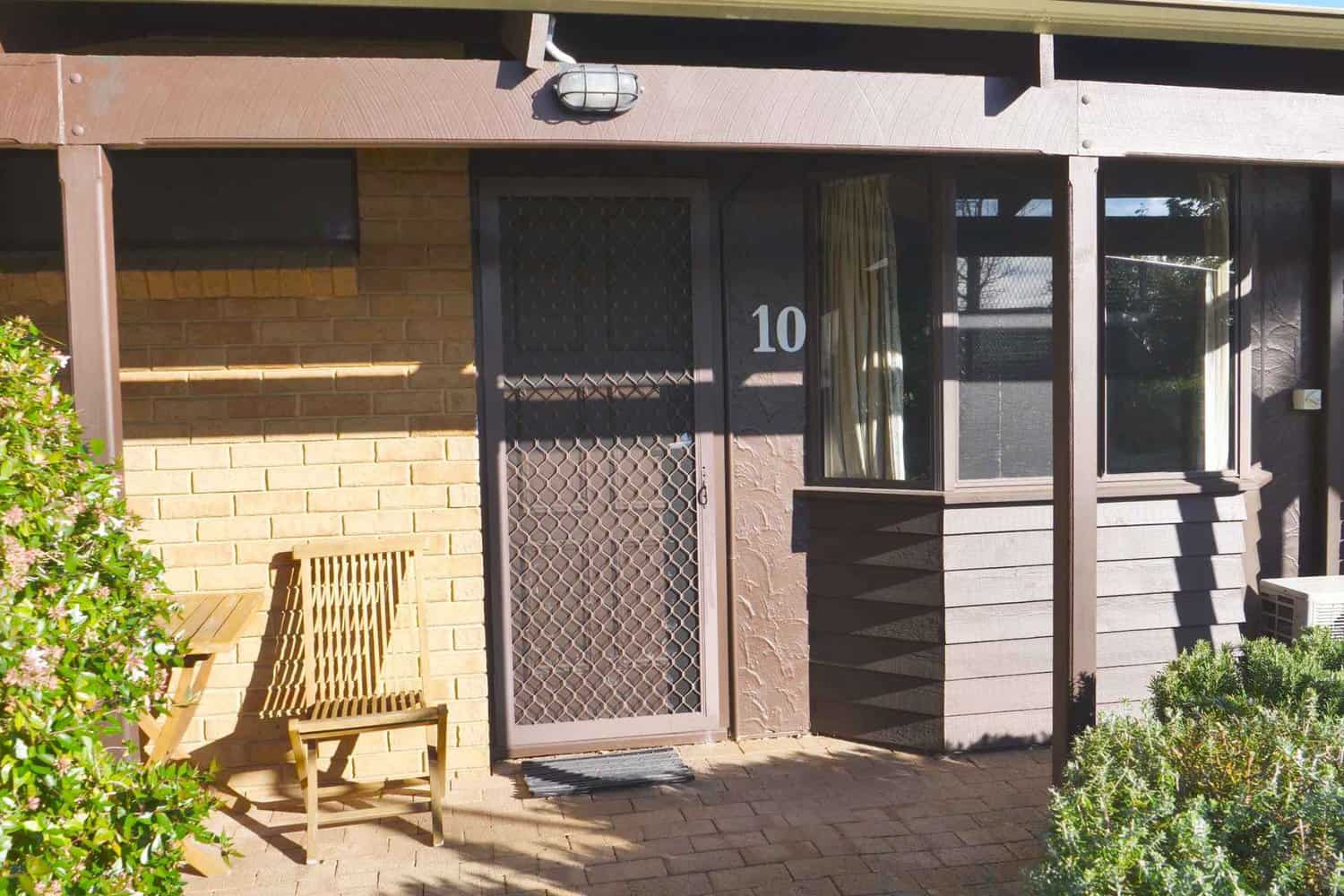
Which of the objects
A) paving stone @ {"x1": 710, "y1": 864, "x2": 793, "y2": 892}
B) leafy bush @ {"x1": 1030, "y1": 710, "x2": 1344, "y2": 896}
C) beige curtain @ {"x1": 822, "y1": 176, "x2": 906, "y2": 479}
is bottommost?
paving stone @ {"x1": 710, "y1": 864, "x2": 793, "y2": 892}

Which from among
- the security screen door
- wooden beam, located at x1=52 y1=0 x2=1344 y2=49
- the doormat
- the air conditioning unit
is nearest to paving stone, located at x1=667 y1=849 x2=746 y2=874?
the doormat

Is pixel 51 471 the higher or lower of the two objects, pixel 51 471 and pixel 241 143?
the lower

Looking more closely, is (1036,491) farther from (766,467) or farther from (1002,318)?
(766,467)

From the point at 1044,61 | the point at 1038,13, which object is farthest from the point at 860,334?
the point at 1038,13

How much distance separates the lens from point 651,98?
3146 millimetres

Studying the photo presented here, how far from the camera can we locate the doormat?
4414 mm

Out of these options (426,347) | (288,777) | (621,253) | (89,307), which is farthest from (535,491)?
(89,307)

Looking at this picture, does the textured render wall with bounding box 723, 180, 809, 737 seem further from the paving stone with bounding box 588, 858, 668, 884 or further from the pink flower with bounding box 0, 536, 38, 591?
the pink flower with bounding box 0, 536, 38, 591

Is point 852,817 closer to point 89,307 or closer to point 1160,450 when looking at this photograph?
point 1160,450

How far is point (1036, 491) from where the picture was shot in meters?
4.66

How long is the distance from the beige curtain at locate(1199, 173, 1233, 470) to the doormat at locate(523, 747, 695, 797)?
2663mm

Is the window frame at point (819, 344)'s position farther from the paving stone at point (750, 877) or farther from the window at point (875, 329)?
the paving stone at point (750, 877)

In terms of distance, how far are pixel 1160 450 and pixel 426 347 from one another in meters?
3.09

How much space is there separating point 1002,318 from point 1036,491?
721 millimetres
